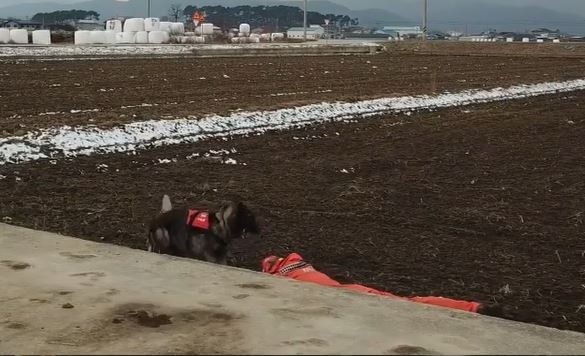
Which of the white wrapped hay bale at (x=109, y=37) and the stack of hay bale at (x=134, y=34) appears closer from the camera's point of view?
the stack of hay bale at (x=134, y=34)

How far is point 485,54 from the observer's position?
5941 centimetres

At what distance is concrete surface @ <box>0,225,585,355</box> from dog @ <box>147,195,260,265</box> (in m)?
0.75

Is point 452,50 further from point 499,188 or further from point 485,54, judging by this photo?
point 499,188

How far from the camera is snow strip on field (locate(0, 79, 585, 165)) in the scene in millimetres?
10992

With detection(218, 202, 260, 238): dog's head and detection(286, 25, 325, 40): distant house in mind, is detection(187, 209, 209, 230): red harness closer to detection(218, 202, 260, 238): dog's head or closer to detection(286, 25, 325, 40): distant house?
detection(218, 202, 260, 238): dog's head

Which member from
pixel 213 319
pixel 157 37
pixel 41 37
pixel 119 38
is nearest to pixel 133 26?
pixel 157 37

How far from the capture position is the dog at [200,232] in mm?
5783

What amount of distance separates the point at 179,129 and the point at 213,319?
999 cm

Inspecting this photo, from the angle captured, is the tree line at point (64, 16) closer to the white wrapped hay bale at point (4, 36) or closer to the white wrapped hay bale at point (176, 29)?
the white wrapped hay bale at point (176, 29)

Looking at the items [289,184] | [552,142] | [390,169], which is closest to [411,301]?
[289,184]

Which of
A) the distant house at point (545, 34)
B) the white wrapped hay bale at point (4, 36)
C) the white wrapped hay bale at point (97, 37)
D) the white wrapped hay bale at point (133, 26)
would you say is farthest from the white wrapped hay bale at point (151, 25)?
the distant house at point (545, 34)

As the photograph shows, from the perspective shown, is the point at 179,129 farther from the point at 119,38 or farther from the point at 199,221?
the point at 119,38

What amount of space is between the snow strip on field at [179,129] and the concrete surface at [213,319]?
20.0ft

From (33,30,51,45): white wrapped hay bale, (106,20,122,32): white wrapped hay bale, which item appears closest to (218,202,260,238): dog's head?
(33,30,51,45): white wrapped hay bale
